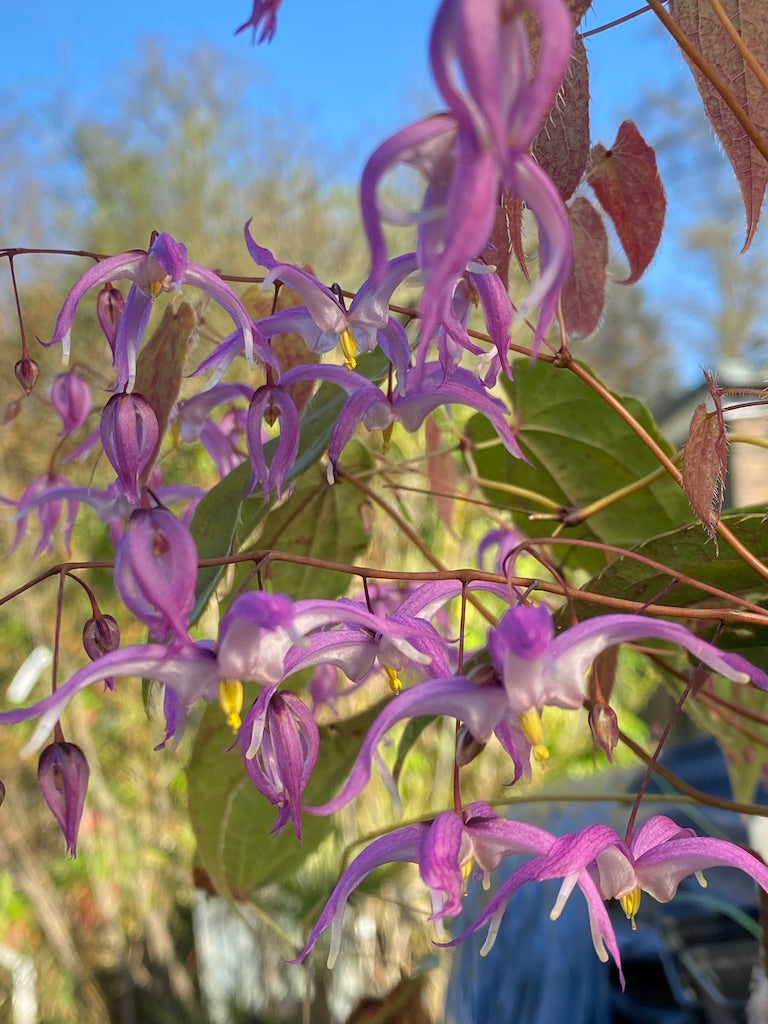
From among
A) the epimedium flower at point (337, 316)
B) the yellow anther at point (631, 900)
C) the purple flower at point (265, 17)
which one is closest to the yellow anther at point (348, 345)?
the epimedium flower at point (337, 316)

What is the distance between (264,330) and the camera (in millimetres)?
383

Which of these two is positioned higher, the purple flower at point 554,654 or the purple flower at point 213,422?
the purple flower at point 213,422

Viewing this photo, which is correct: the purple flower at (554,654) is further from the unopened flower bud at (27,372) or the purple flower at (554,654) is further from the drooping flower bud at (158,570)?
the unopened flower bud at (27,372)

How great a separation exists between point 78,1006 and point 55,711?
263 cm

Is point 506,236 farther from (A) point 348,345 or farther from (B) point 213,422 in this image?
(B) point 213,422

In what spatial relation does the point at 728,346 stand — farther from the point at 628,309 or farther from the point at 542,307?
the point at 542,307

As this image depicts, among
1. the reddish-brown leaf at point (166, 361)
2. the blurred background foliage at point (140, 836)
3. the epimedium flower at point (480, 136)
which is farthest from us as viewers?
the blurred background foliage at point (140, 836)

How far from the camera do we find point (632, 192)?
448mm

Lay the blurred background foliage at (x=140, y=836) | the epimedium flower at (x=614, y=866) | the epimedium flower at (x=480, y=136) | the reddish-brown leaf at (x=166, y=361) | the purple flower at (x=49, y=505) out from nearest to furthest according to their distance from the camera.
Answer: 1. the epimedium flower at (x=480, y=136)
2. the epimedium flower at (x=614, y=866)
3. the reddish-brown leaf at (x=166, y=361)
4. the purple flower at (x=49, y=505)
5. the blurred background foliage at (x=140, y=836)

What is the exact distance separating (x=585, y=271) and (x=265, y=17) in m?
0.20

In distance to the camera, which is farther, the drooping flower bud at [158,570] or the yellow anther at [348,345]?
the yellow anther at [348,345]

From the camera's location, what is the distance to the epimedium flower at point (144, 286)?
0.33 m

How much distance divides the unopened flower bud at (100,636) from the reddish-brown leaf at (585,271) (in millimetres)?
258

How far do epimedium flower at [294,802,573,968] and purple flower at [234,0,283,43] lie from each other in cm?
26
